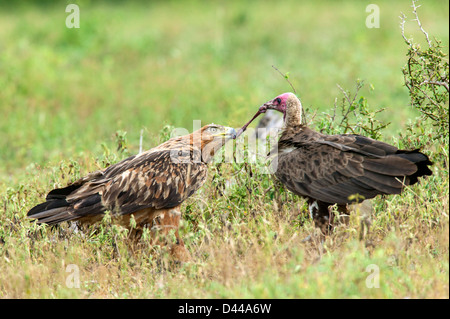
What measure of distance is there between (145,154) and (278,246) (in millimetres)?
1817

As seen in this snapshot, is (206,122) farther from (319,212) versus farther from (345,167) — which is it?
(345,167)

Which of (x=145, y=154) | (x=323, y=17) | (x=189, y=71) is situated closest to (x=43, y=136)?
(x=189, y=71)

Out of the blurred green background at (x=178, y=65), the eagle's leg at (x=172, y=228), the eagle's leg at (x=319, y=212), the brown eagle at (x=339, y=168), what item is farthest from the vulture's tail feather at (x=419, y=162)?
the blurred green background at (x=178, y=65)

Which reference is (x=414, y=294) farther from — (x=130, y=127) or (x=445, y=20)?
(x=445, y=20)

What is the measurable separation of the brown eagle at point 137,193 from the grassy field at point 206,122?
0.22m

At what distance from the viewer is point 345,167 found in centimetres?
561

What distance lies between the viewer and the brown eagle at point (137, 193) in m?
5.57

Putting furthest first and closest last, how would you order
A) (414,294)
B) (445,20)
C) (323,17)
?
1. (323,17)
2. (445,20)
3. (414,294)

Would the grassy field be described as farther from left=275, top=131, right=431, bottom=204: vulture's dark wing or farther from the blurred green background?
left=275, top=131, right=431, bottom=204: vulture's dark wing

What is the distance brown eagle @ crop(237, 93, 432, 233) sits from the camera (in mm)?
5340

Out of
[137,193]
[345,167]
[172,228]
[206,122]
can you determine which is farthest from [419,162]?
[206,122]

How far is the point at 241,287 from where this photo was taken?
4.39 m

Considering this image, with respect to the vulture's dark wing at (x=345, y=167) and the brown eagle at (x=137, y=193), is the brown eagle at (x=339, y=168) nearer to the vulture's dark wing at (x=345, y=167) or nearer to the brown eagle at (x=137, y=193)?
the vulture's dark wing at (x=345, y=167)
